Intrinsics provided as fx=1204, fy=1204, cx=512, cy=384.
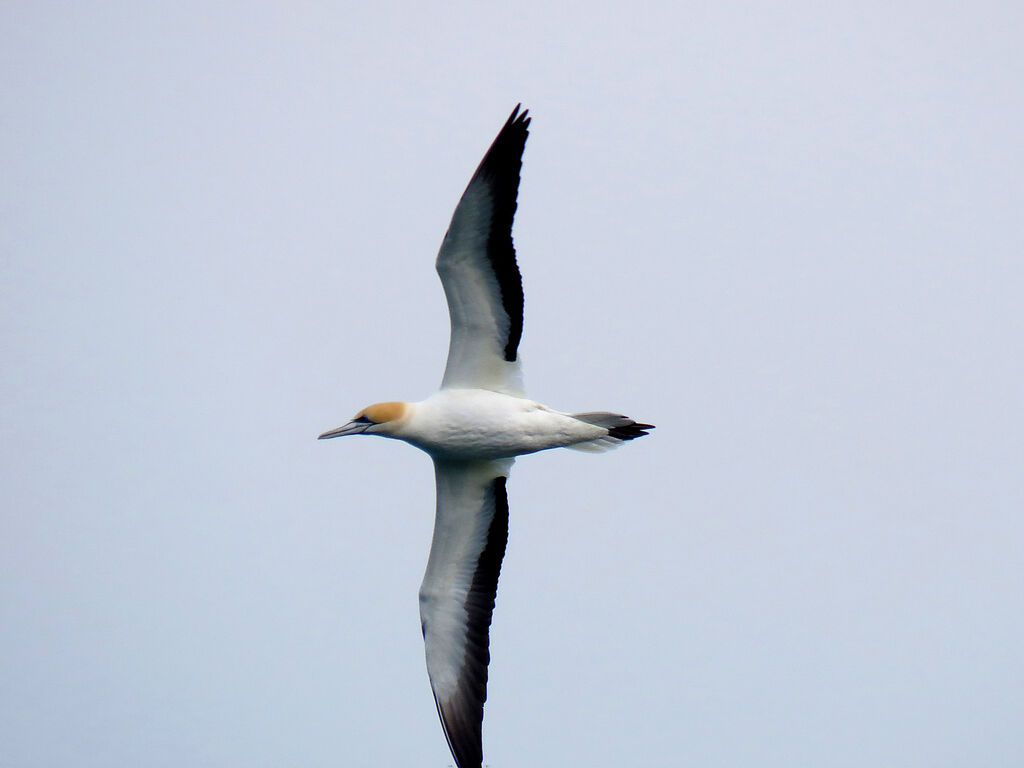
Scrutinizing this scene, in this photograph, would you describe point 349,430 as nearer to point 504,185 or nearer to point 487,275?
point 487,275

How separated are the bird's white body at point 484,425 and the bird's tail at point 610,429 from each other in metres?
0.08

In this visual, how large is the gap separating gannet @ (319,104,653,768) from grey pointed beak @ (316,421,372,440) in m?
0.01

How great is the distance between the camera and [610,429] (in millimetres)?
11398

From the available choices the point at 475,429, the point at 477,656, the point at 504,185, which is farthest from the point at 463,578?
the point at 504,185

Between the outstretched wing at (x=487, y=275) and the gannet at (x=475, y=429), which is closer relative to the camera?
the outstretched wing at (x=487, y=275)

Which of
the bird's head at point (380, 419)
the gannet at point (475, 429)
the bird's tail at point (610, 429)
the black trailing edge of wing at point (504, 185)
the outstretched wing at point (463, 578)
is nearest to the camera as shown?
the black trailing edge of wing at point (504, 185)

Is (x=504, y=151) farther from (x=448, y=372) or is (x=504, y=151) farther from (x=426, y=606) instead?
(x=426, y=606)

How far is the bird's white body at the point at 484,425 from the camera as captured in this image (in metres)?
11.1

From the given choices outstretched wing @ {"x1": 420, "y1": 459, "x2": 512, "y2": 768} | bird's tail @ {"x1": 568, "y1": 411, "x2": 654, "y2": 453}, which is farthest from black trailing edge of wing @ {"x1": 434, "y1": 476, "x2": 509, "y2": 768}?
bird's tail @ {"x1": 568, "y1": 411, "x2": 654, "y2": 453}

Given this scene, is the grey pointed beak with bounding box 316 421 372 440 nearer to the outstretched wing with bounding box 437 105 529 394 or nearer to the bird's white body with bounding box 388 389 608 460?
the bird's white body with bounding box 388 389 608 460

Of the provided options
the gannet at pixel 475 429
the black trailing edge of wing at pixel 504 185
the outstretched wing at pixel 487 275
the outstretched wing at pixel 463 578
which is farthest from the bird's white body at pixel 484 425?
the black trailing edge of wing at pixel 504 185

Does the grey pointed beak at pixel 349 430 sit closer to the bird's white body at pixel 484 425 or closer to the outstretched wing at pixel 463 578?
the bird's white body at pixel 484 425

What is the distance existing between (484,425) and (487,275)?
1.39 m

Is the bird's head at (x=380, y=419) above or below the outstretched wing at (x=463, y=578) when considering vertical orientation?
above
